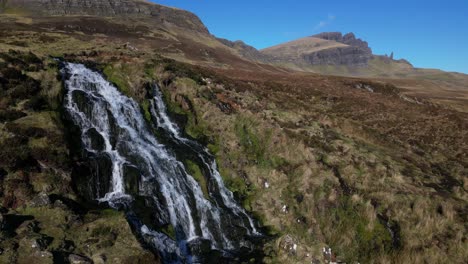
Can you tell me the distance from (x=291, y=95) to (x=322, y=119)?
43.4 feet

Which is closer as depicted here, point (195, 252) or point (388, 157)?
point (195, 252)

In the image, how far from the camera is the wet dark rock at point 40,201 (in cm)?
1598

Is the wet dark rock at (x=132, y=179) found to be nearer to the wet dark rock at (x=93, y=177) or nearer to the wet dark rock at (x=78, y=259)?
the wet dark rock at (x=93, y=177)

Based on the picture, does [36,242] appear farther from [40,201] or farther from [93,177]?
[93,177]

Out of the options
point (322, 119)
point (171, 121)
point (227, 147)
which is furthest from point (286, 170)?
point (322, 119)

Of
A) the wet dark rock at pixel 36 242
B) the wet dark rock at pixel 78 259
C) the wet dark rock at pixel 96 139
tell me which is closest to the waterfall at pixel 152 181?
the wet dark rock at pixel 96 139

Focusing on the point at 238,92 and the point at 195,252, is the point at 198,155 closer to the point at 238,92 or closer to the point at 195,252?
the point at 195,252

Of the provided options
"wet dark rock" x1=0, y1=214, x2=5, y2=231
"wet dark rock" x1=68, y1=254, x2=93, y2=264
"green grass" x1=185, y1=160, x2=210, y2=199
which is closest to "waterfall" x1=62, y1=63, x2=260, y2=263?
"green grass" x1=185, y1=160, x2=210, y2=199

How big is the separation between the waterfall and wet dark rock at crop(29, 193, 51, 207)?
3253 mm

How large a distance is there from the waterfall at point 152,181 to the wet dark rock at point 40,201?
325 centimetres

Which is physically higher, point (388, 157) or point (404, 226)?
point (388, 157)

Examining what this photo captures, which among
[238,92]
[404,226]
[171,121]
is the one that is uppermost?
[238,92]

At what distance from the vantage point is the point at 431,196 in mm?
22484

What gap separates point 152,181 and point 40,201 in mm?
6966
